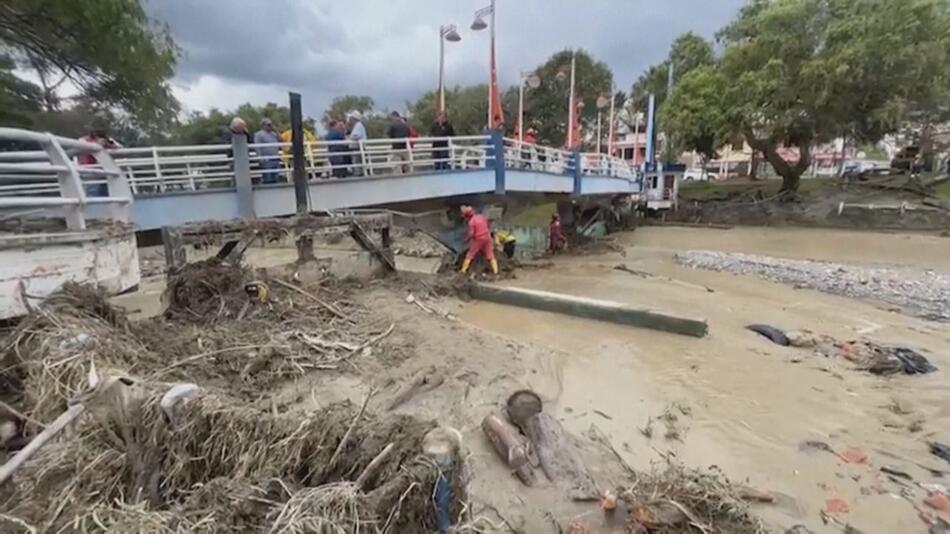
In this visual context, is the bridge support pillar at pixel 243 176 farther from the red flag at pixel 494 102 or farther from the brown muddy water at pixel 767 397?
the red flag at pixel 494 102

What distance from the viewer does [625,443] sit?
4875 mm

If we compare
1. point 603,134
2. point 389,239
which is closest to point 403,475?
point 389,239

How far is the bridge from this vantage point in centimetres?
491

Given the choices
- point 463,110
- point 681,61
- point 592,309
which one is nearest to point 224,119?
point 463,110

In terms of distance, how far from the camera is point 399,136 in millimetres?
12078

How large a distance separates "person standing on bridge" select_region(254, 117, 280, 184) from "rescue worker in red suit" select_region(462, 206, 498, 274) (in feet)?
12.7

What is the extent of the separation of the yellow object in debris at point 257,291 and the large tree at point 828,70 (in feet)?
86.0

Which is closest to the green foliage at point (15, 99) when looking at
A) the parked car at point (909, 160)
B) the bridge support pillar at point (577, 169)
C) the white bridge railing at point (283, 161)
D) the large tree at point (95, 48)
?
the large tree at point (95, 48)

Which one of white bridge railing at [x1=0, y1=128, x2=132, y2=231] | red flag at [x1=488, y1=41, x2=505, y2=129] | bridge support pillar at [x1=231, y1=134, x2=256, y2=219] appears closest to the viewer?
white bridge railing at [x1=0, y1=128, x2=132, y2=231]

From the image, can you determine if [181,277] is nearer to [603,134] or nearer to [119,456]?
[119,456]

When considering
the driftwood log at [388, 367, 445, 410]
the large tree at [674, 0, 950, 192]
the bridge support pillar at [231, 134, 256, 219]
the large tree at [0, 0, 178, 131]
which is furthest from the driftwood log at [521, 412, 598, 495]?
the large tree at [674, 0, 950, 192]

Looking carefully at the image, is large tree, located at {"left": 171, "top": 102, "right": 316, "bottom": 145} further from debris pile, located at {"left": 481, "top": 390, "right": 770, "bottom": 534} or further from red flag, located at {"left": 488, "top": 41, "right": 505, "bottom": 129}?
debris pile, located at {"left": 481, "top": 390, "right": 770, "bottom": 534}

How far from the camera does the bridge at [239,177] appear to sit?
193 inches

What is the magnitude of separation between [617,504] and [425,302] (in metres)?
5.94
